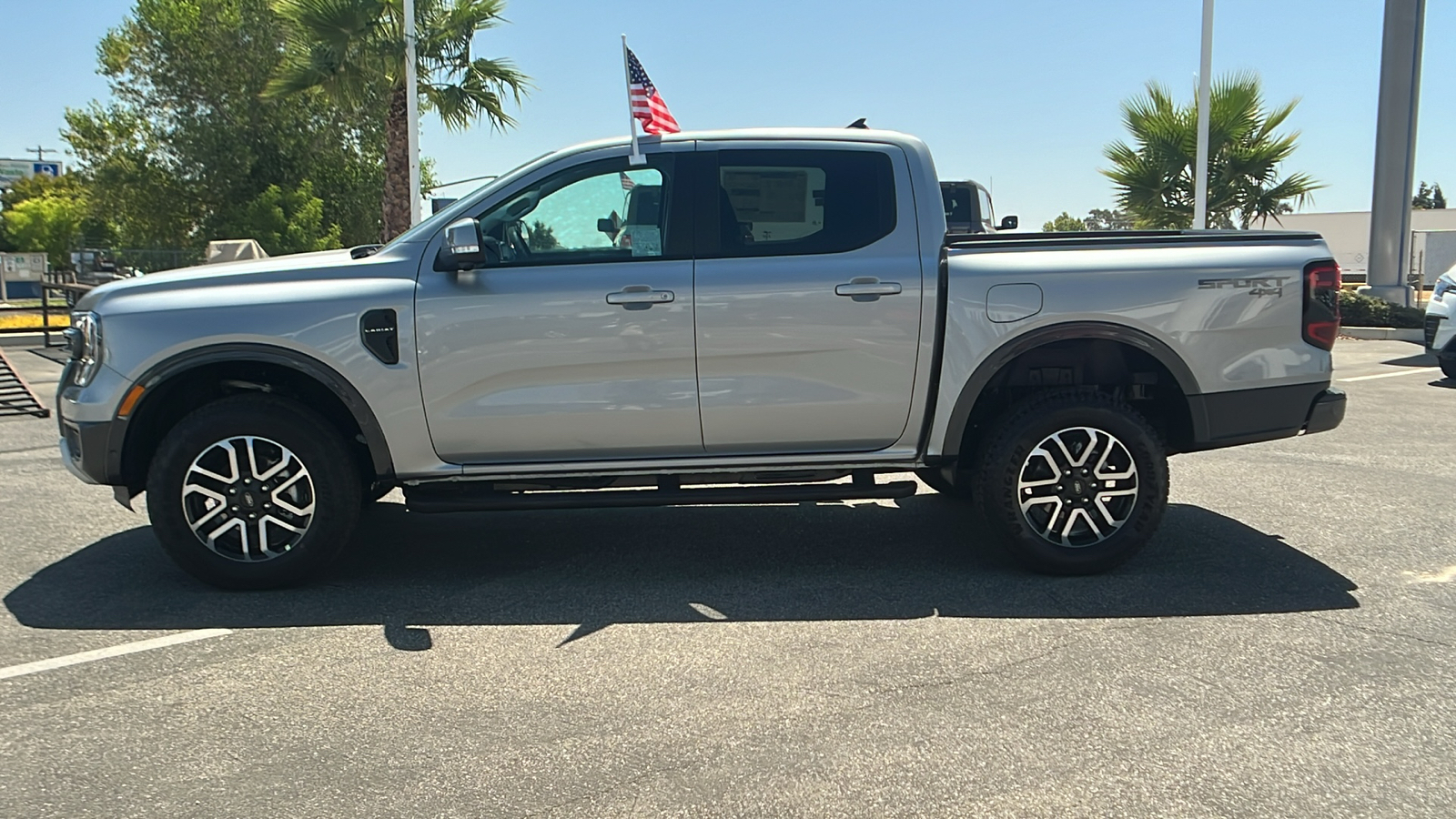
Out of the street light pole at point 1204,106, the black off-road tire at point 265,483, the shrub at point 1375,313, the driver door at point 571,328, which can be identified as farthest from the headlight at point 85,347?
the shrub at point 1375,313

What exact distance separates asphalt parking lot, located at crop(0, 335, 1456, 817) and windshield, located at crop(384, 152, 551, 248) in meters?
1.56

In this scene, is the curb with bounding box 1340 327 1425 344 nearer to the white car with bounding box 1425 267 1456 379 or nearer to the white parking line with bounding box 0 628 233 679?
the white car with bounding box 1425 267 1456 379

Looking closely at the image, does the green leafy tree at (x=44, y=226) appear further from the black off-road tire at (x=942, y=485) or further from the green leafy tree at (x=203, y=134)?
the black off-road tire at (x=942, y=485)

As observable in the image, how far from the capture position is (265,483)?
491 centimetres

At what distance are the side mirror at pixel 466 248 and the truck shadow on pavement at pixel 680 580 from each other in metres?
1.45

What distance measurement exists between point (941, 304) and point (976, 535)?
4.98 feet

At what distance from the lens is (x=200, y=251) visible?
103 ft

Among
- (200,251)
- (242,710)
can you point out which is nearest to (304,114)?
(200,251)

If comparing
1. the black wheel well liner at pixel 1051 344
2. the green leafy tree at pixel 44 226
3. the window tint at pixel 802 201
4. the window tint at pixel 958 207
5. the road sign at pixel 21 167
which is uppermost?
the road sign at pixel 21 167

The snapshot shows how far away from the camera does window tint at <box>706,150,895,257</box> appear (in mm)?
5047

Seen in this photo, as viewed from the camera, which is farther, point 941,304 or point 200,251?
point 200,251

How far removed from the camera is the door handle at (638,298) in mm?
4875

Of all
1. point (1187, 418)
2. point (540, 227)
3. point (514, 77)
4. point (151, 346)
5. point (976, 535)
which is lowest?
point (976, 535)

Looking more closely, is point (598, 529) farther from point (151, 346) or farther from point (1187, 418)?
point (1187, 418)
